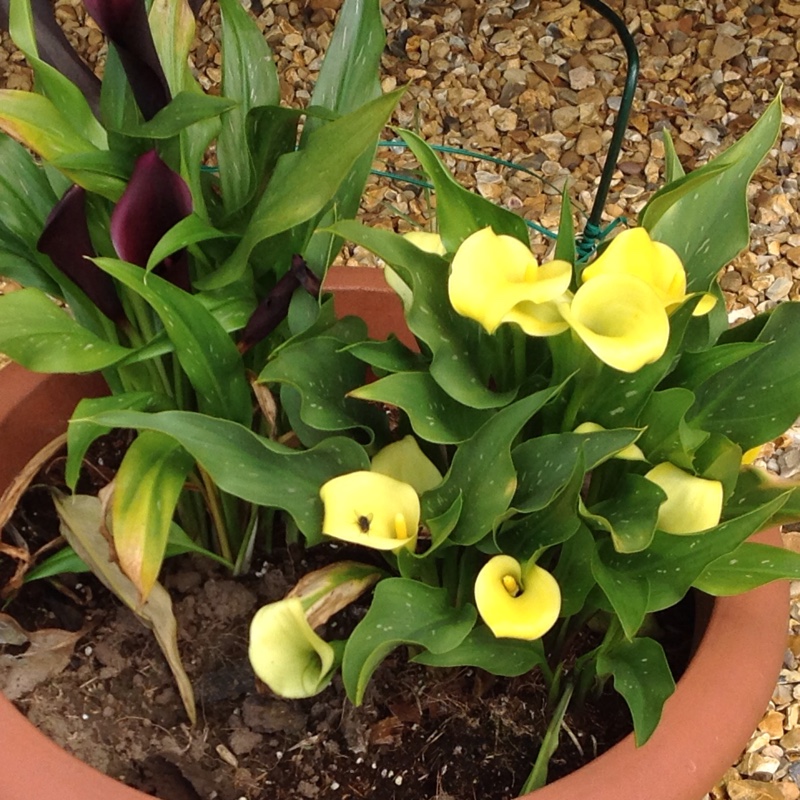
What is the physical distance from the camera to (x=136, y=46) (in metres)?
A: 0.66

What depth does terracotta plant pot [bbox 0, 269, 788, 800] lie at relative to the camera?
2.06 ft

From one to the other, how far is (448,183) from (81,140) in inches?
10.3

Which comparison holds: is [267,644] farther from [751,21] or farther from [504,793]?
[751,21]

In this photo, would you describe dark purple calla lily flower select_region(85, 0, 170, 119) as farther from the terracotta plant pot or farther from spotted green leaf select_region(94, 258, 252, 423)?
the terracotta plant pot

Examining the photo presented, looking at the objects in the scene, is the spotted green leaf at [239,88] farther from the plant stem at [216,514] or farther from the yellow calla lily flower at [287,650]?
the yellow calla lily flower at [287,650]

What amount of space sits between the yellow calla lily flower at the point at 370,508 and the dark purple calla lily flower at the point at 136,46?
0.30 metres

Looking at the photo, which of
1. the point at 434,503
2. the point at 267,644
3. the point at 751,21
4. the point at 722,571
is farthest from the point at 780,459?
the point at 751,21

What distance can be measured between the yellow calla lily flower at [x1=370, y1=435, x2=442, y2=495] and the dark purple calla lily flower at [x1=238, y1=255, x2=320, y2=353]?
A: 0.13 meters

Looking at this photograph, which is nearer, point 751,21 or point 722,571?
point 722,571

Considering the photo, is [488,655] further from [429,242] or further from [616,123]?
[616,123]

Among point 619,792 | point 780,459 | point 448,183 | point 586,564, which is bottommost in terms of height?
point 780,459

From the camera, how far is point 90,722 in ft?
2.59

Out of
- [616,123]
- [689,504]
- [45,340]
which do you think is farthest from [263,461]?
[616,123]

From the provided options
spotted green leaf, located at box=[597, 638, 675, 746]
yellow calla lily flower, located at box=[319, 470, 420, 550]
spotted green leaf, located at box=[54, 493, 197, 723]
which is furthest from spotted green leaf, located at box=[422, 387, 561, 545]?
spotted green leaf, located at box=[54, 493, 197, 723]
